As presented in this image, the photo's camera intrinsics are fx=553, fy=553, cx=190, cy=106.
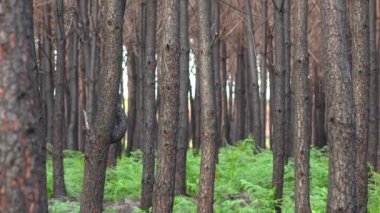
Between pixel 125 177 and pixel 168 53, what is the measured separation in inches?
229

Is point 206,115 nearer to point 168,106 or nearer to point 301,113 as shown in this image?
point 168,106

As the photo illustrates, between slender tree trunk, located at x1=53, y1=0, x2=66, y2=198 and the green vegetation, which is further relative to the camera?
slender tree trunk, located at x1=53, y1=0, x2=66, y2=198

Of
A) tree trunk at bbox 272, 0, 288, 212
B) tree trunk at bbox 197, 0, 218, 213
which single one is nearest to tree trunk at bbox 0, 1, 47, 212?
tree trunk at bbox 197, 0, 218, 213

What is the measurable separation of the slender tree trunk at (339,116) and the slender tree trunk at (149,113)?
13.3 ft

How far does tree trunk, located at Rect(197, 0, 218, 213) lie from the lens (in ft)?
25.5

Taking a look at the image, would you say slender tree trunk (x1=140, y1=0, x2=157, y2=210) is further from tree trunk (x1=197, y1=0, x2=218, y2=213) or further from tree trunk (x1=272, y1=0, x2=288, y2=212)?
tree trunk (x1=272, y1=0, x2=288, y2=212)

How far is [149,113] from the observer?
9.09 metres

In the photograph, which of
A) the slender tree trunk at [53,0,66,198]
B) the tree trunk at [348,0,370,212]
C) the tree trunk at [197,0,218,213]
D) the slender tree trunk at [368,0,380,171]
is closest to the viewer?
the tree trunk at [348,0,370,212]

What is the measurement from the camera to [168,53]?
6949 mm

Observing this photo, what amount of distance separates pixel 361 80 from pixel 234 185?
4793 mm

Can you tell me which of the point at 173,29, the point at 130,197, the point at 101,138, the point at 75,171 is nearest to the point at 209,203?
the point at 101,138

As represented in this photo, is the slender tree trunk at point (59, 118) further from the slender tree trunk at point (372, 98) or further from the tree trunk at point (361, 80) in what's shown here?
the slender tree trunk at point (372, 98)

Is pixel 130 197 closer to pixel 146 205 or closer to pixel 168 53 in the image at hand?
pixel 146 205

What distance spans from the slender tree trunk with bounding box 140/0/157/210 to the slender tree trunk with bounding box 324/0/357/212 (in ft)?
13.3
